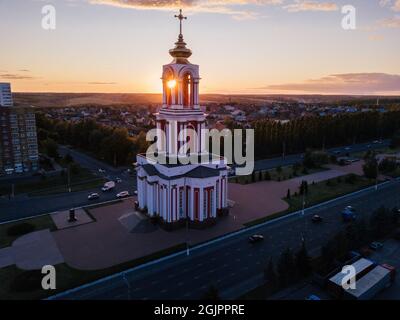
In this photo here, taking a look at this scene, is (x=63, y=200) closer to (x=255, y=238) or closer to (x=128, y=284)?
(x=128, y=284)

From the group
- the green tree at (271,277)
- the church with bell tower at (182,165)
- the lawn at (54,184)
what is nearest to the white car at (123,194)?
the lawn at (54,184)

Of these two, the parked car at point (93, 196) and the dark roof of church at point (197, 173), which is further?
the parked car at point (93, 196)

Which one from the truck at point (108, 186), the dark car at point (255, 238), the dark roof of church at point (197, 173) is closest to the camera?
the dark car at point (255, 238)

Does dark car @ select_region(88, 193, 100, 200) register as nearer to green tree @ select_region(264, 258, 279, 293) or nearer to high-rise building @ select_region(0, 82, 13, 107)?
green tree @ select_region(264, 258, 279, 293)

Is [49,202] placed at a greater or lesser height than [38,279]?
greater

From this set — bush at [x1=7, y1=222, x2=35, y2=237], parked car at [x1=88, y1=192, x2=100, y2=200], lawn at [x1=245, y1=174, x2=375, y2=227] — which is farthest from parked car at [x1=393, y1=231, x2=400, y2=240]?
bush at [x1=7, y1=222, x2=35, y2=237]

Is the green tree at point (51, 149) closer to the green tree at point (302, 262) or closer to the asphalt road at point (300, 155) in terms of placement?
the asphalt road at point (300, 155)

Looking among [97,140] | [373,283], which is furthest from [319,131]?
[373,283]
